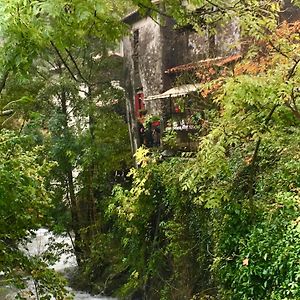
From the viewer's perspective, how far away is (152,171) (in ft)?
27.8

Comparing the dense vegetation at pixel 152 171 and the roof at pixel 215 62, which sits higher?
the roof at pixel 215 62

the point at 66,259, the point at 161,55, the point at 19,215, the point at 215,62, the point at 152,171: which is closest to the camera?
the point at 19,215

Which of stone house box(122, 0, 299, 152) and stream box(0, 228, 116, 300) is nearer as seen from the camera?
stream box(0, 228, 116, 300)

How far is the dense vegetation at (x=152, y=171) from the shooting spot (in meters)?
4.27

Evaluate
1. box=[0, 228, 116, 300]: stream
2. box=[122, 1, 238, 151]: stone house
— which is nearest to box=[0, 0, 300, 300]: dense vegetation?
box=[0, 228, 116, 300]: stream

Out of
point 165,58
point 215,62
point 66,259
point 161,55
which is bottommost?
point 66,259

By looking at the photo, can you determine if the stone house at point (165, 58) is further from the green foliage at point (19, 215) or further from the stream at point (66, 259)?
the green foliage at point (19, 215)

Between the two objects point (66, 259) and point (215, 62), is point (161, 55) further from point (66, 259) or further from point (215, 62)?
point (66, 259)

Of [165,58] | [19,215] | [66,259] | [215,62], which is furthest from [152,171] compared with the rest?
[165,58]

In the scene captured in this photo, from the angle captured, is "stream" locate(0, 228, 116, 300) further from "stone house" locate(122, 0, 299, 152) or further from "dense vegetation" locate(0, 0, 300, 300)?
"stone house" locate(122, 0, 299, 152)

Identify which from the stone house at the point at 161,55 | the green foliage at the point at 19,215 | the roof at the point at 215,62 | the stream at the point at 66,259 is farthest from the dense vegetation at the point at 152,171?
the stone house at the point at 161,55

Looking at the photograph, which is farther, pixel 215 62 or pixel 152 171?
pixel 215 62

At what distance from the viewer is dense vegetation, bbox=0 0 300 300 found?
4266 mm

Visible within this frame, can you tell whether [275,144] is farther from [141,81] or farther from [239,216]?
[141,81]
